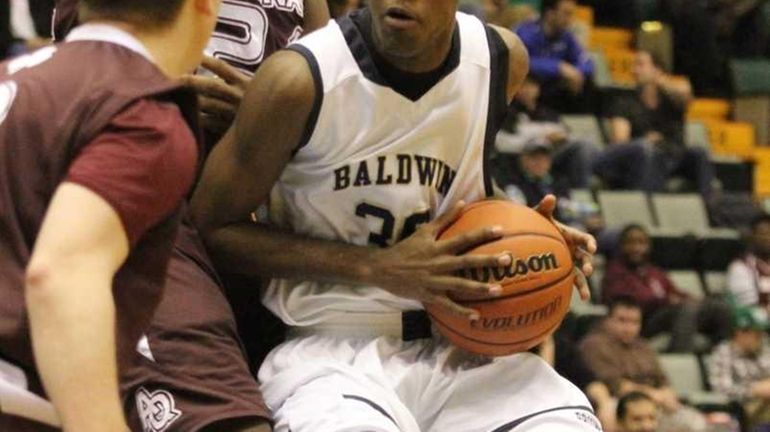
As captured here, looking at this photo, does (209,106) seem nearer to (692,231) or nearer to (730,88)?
(692,231)

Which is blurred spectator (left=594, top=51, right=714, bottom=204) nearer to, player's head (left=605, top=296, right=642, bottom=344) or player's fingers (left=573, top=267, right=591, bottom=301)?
player's head (left=605, top=296, right=642, bottom=344)

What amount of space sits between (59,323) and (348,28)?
5.65ft

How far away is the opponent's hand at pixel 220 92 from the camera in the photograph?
3783mm

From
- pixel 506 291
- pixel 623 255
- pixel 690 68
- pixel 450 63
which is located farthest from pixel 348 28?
pixel 690 68

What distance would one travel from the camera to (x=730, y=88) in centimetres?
1612

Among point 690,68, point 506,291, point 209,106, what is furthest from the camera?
point 690,68

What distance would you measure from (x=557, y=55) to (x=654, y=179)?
4.36 feet

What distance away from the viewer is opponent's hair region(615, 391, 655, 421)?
360 inches

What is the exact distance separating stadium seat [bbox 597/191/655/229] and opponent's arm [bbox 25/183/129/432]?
10.3 meters

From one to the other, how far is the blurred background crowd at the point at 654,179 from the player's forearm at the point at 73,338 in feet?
23.1

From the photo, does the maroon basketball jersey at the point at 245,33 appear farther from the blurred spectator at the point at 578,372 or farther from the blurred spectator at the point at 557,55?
the blurred spectator at the point at 557,55

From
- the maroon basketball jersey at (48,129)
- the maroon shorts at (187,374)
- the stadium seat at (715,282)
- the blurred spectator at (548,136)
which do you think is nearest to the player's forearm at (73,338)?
the maroon basketball jersey at (48,129)

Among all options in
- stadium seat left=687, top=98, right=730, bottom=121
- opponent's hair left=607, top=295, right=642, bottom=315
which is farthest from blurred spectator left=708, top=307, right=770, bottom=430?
stadium seat left=687, top=98, right=730, bottom=121

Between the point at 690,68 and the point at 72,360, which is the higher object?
the point at 72,360
